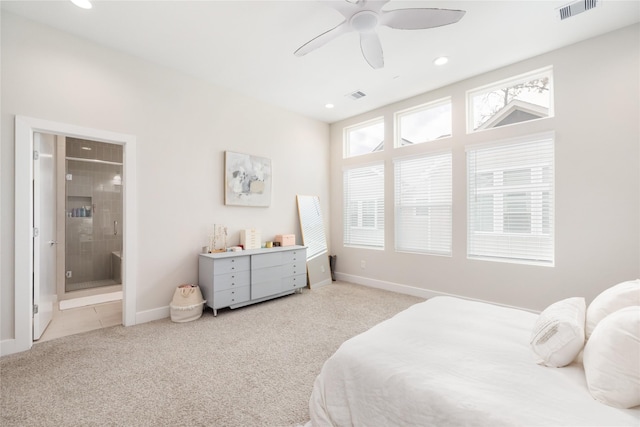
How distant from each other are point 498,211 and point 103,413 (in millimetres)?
4257

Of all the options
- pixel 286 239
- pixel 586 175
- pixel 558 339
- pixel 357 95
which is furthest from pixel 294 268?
A: pixel 586 175

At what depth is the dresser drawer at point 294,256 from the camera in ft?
13.6

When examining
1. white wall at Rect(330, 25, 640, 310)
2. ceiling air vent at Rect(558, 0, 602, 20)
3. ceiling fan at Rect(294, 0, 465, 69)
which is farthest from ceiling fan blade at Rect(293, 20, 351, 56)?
white wall at Rect(330, 25, 640, 310)

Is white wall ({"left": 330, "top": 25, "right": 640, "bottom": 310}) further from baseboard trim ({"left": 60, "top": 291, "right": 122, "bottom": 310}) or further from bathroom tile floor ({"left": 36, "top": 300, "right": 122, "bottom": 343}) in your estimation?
baseboard trim ({"left": 60, "top": 291, "right": 122, "bottom": 310})

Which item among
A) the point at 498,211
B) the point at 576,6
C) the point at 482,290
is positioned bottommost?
the point at 482,290

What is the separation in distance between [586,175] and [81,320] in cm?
597

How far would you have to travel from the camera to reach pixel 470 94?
374cm

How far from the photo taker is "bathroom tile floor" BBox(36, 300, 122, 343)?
290 centimetres

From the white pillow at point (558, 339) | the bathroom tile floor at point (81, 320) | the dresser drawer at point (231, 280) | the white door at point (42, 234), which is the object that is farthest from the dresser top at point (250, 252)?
the white pillow at point (558, 339)

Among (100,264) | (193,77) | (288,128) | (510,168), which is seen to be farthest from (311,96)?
(100,264)

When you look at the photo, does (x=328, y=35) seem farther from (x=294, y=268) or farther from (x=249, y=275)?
(x=294, y=268)

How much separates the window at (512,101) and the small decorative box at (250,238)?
340cm

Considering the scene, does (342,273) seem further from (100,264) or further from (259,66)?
(100,264)

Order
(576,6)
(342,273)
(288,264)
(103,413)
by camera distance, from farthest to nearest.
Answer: (342,273), (288,264), (576,6), (103,413)
